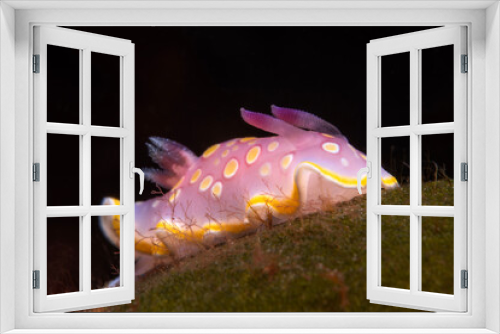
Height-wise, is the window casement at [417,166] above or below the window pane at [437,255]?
above

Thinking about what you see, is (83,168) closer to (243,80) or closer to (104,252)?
(104,252)

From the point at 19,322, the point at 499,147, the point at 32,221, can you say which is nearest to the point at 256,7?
the point at 499,147

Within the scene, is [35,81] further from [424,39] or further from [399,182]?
[399,182]

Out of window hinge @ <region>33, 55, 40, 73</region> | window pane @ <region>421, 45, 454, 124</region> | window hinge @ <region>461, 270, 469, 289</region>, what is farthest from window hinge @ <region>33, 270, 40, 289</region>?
window pane @ <region>421, 45, 454, 124</region>

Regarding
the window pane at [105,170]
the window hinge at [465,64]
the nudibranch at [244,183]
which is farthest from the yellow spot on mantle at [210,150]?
the window hinge at [465,64]

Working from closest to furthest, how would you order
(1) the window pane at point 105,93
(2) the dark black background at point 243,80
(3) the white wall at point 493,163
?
(3) the white wall at point 493,163
(1) the window pane at point 105,93
(2) the dark black background at point 243,80

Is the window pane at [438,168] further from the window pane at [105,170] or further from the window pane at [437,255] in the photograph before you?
the window pane at [105,170]
